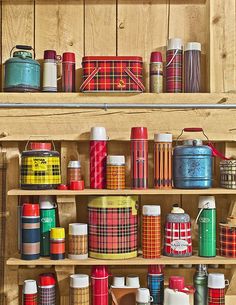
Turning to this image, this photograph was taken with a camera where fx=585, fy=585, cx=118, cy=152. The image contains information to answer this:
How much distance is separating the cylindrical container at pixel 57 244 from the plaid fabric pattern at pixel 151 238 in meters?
0.25

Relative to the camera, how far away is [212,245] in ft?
5.98

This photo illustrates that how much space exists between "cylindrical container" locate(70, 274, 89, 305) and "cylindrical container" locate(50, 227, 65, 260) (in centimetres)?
8

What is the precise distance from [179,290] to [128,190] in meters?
0.34

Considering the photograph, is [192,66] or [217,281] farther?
[192,66]

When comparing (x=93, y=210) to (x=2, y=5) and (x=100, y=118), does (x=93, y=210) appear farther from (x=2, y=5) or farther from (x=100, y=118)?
(x=2, y=5)

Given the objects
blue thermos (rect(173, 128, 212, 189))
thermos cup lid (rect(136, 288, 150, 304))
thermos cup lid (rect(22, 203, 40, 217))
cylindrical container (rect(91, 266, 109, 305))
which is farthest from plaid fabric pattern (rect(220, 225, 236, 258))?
thermos cup lid (rect(22, 203, 40, 217))

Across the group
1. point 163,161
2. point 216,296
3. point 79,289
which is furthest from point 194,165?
point 79,289

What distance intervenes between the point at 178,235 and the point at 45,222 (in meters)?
0.42

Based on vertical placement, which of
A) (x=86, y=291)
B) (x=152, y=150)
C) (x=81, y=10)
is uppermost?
(x=81, y=10)

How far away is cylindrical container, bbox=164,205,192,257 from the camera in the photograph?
1808 millimetres

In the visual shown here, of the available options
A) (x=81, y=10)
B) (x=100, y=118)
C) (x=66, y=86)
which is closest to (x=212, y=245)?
(x=100, y=118)

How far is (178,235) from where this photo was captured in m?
1.81

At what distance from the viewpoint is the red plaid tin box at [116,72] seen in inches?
73.7

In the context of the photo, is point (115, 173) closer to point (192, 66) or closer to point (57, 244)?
point (57, 244)
